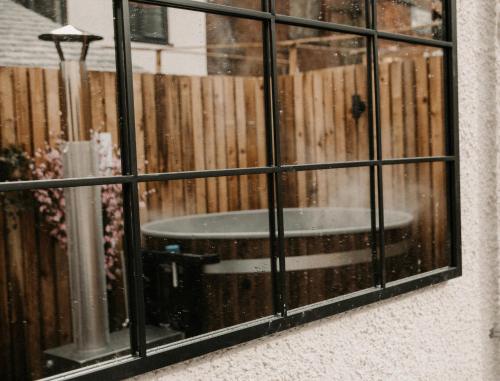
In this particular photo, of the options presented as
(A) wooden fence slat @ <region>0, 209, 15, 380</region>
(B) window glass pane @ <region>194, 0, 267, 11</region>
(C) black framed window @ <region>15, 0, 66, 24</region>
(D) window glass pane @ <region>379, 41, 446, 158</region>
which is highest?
(C) black framed window @ <region>15, 0, 66, 24</region>

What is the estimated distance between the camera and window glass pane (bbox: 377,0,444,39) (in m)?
2.65

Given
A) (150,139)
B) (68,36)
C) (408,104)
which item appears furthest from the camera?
(408,104)

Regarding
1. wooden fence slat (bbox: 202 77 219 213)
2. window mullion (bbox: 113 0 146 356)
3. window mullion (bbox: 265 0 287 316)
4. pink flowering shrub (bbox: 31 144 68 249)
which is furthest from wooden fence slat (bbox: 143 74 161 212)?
window mullion (bbox: 113 0 146 356)

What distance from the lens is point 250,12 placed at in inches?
74.4

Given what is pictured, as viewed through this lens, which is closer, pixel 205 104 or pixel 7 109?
pixel 7 109

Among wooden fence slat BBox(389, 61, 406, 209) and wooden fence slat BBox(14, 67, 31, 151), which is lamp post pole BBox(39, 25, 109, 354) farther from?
wooden fence slat BBox(389, 61, 406, 209)

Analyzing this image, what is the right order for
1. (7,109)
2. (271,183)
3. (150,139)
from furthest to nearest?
(150,139) → (7,109) → (271,183)

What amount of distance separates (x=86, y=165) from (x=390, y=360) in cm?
168

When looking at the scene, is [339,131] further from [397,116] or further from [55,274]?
[55,274]

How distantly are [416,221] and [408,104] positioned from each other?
4.87 feet

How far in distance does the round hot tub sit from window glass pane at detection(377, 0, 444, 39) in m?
0.92

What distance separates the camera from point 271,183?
77.2 inches

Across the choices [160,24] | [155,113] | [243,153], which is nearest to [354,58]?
[243,153]

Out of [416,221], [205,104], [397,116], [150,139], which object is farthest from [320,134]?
[416,221]
